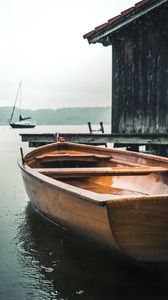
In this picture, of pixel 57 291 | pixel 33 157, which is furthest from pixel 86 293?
pixel 33 157

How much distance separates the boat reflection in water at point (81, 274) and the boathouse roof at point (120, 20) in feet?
23.5

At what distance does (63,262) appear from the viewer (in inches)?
198

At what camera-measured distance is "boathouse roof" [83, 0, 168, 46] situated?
10.2 meters

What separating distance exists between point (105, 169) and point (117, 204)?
2444 mm

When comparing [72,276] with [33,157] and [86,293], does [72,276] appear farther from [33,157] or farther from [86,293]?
[33,157]

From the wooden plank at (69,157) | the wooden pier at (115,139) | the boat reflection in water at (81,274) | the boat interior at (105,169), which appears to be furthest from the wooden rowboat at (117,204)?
the wooden pier at (115,139)

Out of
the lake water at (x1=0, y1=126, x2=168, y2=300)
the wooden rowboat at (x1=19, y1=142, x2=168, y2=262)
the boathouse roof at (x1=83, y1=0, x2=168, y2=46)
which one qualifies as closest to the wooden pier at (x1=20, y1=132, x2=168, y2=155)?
the wooden rowboat at (x1=19, y1=142, x2=168, y2=262)

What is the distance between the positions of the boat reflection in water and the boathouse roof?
23.5 ft

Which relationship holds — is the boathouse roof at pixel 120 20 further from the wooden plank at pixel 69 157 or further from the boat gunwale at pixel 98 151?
the wooden plank at pixel 69 157

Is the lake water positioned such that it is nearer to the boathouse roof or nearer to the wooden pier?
the wooden pier

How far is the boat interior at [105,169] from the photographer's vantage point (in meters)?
5.78

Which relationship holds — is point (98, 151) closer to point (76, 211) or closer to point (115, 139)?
point (115, 139)

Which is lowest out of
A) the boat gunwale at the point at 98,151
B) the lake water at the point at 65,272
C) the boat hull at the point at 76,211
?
the lake water at the point at 65,272

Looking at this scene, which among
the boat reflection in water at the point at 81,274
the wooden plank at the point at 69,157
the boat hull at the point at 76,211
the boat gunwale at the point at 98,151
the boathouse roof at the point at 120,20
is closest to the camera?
the boat hull at the point at 76,211
